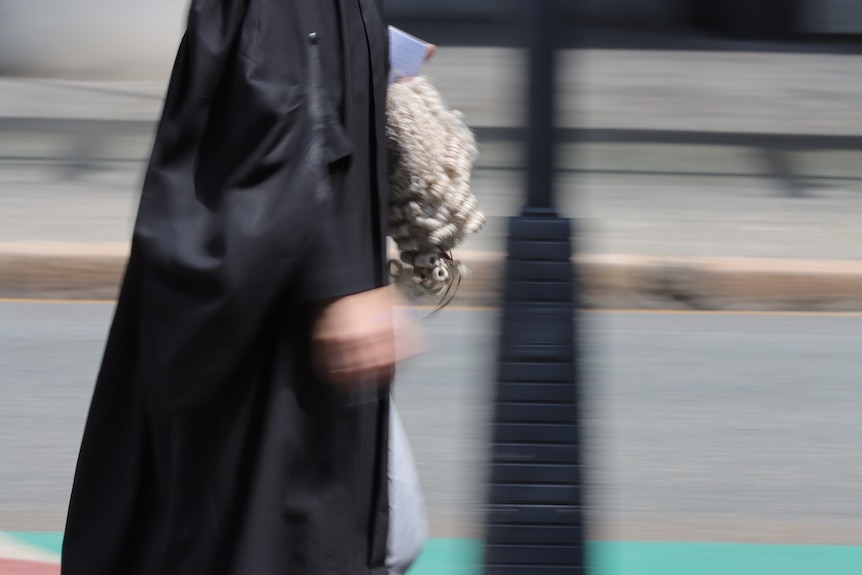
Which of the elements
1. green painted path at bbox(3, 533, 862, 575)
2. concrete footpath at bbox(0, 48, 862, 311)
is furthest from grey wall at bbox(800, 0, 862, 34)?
green painted path at bbox(3, 533, 862, 575)

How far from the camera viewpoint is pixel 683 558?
12.1 ft

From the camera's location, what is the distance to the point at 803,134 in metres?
11.1

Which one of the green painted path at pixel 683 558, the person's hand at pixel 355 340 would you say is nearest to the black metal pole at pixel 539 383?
the person's hand at pixel 355 340

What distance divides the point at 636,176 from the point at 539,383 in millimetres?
7471

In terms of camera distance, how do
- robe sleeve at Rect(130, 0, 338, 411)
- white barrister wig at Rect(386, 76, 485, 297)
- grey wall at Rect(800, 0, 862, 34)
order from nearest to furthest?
1. robe sleeve at Rect(130, 0, 338, 411)
2. white barrister wig at Rect(386, 76, 485, 297)
3. grey wall at Rect(800, 0, 862, 34)

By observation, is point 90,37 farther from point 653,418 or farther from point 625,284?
point 653,418

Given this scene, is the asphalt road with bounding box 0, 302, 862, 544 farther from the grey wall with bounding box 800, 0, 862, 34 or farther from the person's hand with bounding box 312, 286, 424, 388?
the grey wall with bounding box 800, 0, 862, 34

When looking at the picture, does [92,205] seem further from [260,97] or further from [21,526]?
[260,97]

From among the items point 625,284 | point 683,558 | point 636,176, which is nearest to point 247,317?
point 683,558

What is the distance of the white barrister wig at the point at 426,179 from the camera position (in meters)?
1.92

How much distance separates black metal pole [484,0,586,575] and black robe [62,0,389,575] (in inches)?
8.9

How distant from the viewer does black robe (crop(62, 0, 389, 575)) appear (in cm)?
164

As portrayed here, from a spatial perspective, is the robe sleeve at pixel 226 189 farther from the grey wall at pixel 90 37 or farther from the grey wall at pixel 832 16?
the grey wall at pixel 832 16

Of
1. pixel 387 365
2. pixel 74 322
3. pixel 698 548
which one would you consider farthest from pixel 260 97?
pixel 74 322
